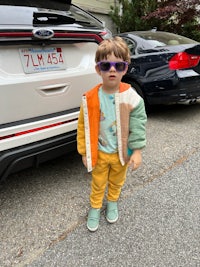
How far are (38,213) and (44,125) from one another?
0.72 meters

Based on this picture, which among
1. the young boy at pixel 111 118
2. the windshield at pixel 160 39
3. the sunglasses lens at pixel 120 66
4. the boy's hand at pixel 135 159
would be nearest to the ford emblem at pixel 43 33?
the young boy at pixel 111 118

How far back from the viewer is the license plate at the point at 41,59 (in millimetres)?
1798

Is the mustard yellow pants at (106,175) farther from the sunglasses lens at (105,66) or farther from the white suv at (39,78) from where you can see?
the sunglasses lens at (105,66)

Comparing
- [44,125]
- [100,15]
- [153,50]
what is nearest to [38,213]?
[44,125]

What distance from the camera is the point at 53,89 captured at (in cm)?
197

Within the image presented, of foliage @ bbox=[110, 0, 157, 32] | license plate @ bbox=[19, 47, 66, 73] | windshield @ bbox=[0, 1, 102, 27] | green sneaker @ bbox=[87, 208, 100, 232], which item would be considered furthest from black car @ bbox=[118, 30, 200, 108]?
foliage @ bbox=[110, 0, 157, 32]

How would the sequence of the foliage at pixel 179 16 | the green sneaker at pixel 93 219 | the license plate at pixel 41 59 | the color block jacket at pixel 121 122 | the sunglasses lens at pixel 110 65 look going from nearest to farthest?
1. the sunglasses lens at pixel 110 65
2. the color block jacket at pixel 121 122
3. the license plate at pixel 41 59
4. the green sneaker at pixel 93 219
5. the foliage at pixel 179 16

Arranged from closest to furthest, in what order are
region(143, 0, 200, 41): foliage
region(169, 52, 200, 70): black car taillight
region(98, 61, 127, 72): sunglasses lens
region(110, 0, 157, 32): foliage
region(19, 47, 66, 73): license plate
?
region(98, 61, 127, 72): sunglasses lens, region(19, 47, 66, 73): license plate, region(169, 52, 200, 70): black car taillight, region(143, 0, 200, 41): foliage, region(110, 0, 157, 32): foliage

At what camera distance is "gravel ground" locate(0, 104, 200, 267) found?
1.81m

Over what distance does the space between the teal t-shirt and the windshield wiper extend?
26.9 inches

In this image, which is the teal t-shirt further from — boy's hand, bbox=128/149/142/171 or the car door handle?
the car door handle

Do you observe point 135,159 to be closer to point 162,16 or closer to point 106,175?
point 106,175

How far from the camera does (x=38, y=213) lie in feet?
6.84

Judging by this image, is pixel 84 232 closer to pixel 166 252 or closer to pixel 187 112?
pixel 166 252
